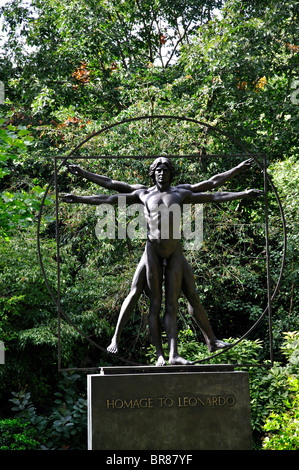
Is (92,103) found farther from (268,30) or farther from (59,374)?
(59,374)

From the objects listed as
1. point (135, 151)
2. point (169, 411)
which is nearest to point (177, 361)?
→ point (169, 411)

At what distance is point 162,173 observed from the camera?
7328 millimetres

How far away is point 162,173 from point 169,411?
2503 mm

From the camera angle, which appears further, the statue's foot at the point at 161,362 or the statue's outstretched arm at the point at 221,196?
the statue's outstretched arm at the point at 221,196

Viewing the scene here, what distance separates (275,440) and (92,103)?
9.52 metres

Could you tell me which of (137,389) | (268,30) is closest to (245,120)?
(268,30)

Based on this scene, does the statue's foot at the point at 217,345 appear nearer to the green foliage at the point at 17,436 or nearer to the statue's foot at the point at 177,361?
the statue's foot at the point at 177,361

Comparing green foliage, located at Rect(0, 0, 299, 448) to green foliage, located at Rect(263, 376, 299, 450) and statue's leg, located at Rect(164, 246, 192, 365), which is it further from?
statue's leg, located at Rect(164, 246, 192, 365)

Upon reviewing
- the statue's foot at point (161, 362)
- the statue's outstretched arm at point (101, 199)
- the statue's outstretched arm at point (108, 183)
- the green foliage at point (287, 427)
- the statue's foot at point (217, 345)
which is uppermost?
the statue's outstretched arm at point (108, 183)

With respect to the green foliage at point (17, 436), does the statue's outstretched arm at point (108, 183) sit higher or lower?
higher

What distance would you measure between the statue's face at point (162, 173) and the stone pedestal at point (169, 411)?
6.78ft

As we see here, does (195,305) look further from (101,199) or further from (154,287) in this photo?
(101,199)

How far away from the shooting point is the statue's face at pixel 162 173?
733cm

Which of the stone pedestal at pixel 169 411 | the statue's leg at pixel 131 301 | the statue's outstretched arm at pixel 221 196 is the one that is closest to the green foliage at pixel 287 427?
the stone pedestal at pixel 169 411
